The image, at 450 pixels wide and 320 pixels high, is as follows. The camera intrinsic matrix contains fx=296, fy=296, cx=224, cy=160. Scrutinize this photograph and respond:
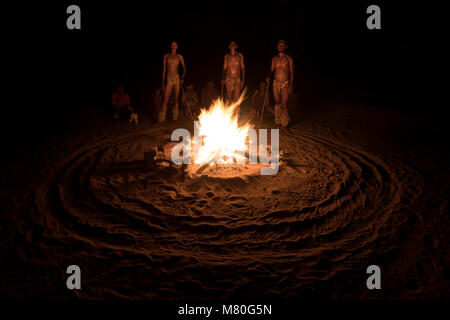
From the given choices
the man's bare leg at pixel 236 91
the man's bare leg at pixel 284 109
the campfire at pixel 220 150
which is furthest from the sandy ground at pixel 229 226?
the man's bare leg at pixel 236 91

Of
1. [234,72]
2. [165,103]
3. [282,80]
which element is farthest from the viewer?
[165,103]

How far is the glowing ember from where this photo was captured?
281 inches

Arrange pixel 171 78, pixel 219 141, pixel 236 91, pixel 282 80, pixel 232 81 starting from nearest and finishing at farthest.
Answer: pixel 219 141, pixel 282 80, pixel 171 78, pixel 232 81, pixel 236 91

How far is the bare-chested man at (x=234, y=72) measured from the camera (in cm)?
930

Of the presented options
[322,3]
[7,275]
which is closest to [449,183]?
[7,275]

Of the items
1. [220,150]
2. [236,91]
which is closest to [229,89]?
[236,91]

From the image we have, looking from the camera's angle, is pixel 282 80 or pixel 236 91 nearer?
pixel 282 80

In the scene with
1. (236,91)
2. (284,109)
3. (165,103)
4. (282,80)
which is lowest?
(284,109)

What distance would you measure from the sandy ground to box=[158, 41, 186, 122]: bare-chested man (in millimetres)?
2593

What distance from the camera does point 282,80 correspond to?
916cm

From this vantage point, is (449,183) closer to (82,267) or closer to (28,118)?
(82,267)

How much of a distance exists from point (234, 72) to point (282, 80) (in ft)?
5.07

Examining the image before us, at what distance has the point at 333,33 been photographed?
16062 mm

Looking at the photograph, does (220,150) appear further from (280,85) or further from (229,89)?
(280,85)
